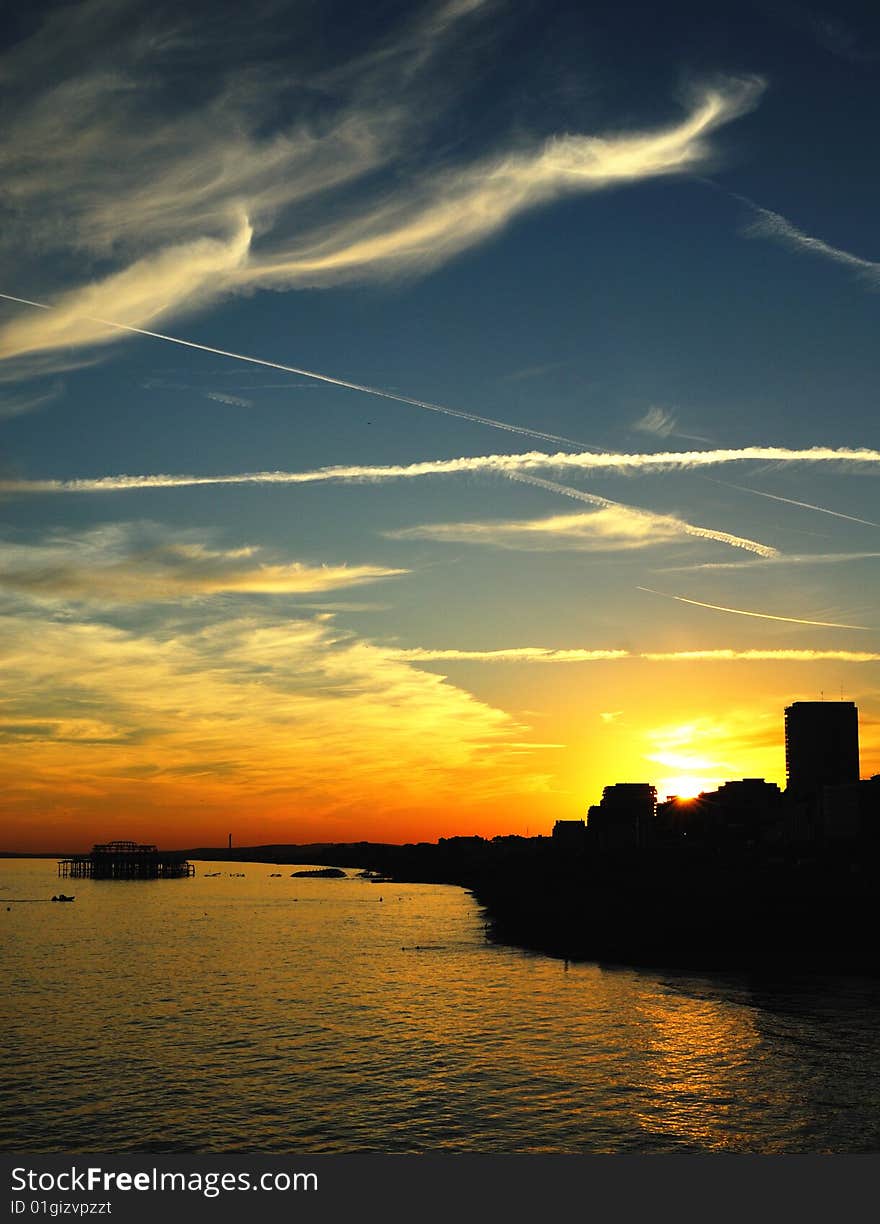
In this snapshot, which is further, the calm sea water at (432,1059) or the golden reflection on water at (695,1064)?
the golden reflection on water at (695,1064)

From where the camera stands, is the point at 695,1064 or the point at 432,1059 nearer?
the point at 695,1064

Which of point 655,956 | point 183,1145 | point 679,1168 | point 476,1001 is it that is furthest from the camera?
point 655,956

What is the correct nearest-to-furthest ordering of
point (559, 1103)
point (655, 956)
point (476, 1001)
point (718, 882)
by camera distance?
point (559, 1103) → point (476, 1001) → point (655, 956) → point (718, 882)

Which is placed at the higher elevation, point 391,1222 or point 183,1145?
point 391,1222

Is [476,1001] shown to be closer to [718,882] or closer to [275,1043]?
[275,1043]

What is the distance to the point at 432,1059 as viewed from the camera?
5966 centimetres

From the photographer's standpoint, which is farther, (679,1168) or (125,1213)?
(679,1168)

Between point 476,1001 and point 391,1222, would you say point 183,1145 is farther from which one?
point 476,1001

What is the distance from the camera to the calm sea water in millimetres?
43688

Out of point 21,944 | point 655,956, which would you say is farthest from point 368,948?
point 21,944

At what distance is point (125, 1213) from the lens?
86.4 ft

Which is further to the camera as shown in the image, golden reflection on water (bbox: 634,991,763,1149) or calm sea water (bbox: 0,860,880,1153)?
golden reflection on water (bbox: 634,991,763,1149)

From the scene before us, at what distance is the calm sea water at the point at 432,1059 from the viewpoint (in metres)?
43.7

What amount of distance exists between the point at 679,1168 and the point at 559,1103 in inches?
408
